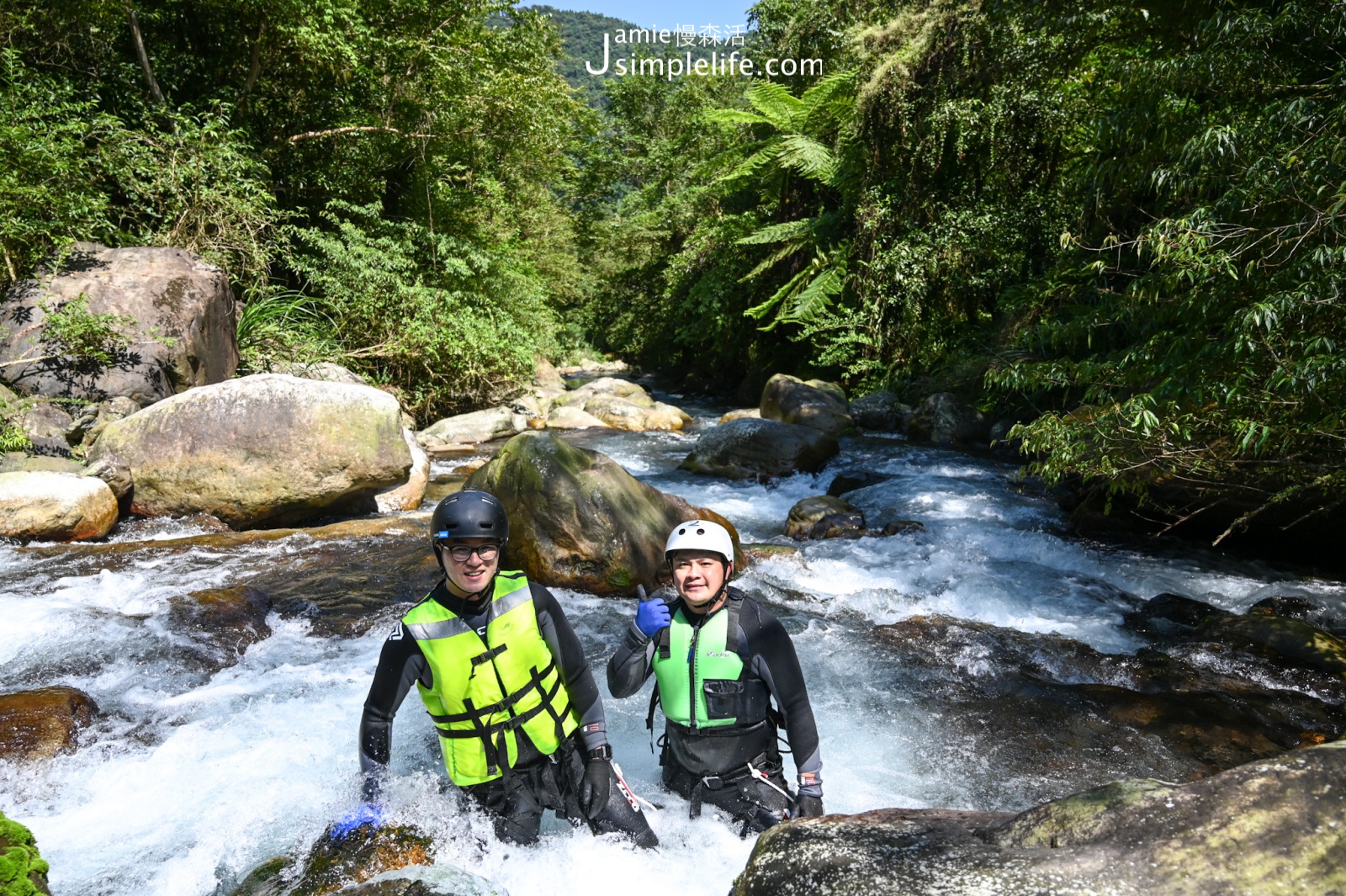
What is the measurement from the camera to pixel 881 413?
1346cm

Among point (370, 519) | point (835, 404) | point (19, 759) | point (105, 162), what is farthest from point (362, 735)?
point (835, 404)

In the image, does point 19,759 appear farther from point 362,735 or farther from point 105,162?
point 105,162

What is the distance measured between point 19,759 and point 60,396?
5.90 m

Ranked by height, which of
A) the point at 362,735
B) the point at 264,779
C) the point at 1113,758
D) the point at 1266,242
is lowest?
the point at 1113,758

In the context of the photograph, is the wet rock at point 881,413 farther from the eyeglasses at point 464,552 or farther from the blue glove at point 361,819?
the blue glove at point 361,819

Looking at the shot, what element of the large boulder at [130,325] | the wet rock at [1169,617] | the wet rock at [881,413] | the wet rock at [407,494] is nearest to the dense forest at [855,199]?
the large boulder at [130,325]

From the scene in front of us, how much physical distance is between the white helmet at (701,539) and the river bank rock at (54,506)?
6.08 meters

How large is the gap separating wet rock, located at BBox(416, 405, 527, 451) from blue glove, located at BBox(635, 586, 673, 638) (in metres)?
10.2

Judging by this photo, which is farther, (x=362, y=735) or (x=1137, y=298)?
(x=1137, y=298)

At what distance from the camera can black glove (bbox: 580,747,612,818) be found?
2.69 metres

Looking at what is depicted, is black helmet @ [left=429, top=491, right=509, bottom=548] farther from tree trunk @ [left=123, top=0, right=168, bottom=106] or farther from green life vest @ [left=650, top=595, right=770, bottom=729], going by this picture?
Result: tree trunk @ [left=123, top=0, right=168, bottom=106]

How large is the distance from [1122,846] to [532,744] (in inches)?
70.8

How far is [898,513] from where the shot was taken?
867 centimetres

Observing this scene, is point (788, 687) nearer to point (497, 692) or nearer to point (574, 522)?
point (497, 692)
